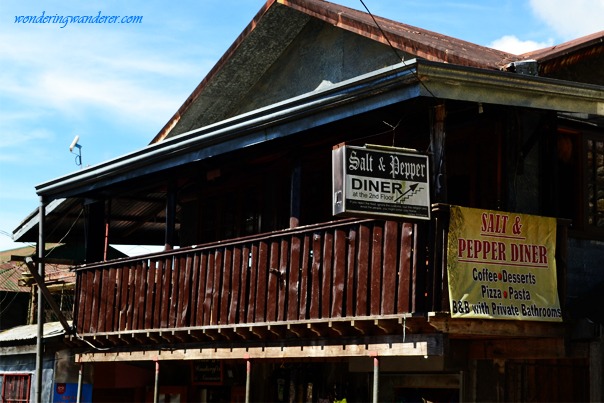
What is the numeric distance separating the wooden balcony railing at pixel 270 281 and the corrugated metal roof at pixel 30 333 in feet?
2.80

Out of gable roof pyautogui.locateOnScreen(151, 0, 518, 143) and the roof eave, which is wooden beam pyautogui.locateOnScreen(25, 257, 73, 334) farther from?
the roof eave

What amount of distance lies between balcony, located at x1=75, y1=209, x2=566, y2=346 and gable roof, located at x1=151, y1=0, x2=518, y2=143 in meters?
2.59

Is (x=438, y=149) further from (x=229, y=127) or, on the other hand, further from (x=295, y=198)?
(x=229, y=127)

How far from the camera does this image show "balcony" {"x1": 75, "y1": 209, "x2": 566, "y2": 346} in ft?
39.3

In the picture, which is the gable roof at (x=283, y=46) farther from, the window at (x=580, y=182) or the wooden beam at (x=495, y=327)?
the wooden beam at (x=495, y=327)

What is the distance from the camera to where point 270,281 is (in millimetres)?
14594

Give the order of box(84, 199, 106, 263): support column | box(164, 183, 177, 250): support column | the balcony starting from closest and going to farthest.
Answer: the balcony → box(164, 183, 177, 250): support column → box(84, 199, 106, 263): support column

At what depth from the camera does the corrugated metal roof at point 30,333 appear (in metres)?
19.6

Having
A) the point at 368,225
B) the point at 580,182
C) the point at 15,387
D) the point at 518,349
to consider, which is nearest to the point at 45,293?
the point at 15,387

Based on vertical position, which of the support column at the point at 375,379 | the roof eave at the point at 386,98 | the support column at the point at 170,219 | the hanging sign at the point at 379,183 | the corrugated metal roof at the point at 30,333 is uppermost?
the roof eave at the point at 386,98

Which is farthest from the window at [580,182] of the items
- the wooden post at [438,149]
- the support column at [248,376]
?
the support column at [248,376]

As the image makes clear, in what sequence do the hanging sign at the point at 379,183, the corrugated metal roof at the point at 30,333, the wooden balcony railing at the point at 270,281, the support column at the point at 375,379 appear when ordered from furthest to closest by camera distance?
the corrugated metal roof at the point at 30,333, the wooden balcony railing at the point at 270,281, the support column at the point at 375,379, the hanging sign at the point at 379,183

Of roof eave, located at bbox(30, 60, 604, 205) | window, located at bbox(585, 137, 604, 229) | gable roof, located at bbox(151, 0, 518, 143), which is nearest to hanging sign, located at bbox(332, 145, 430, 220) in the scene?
roof eave, located at bbox(30, 60, 604, 205)

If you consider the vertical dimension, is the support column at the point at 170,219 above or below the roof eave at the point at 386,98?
below
